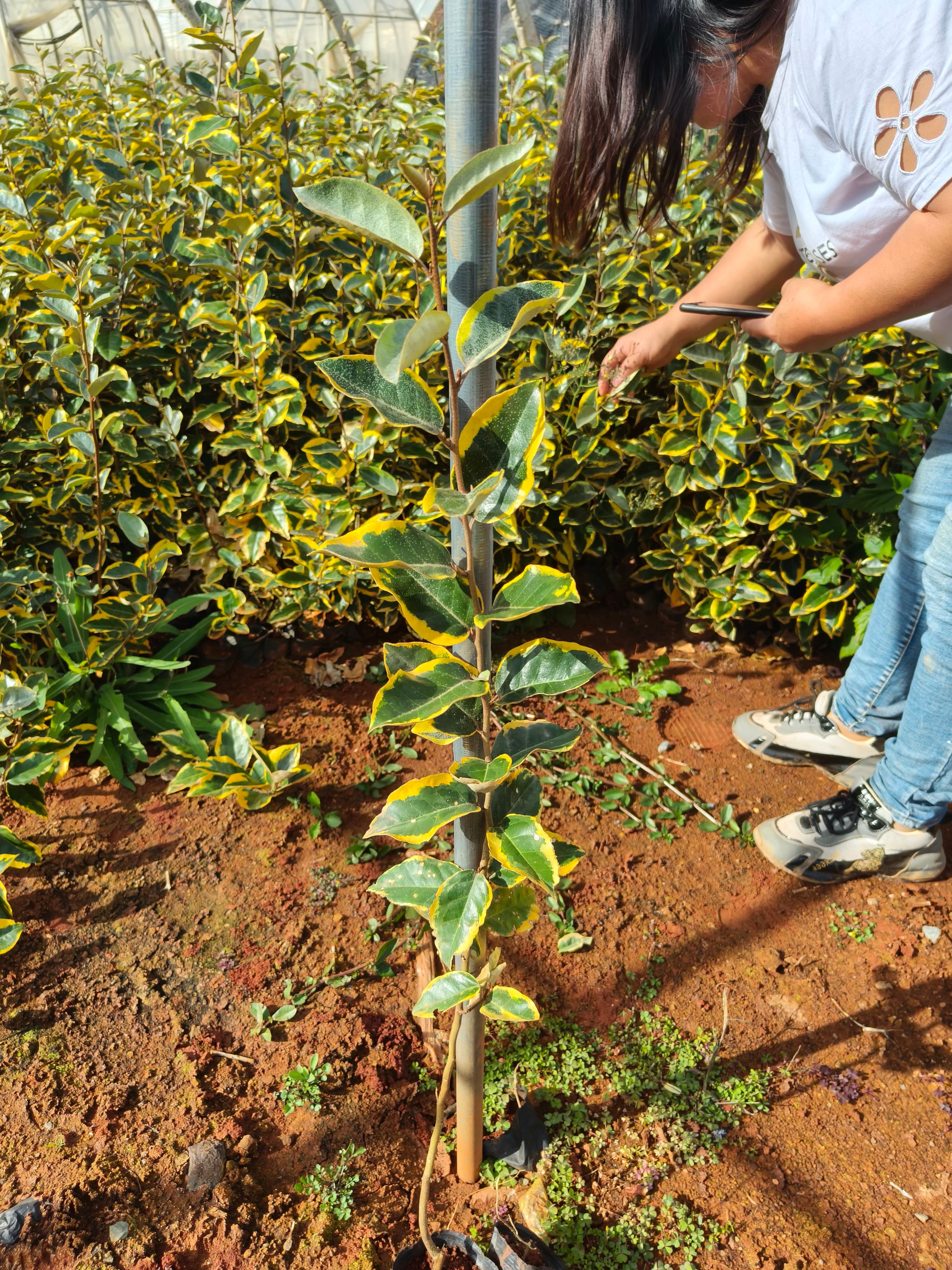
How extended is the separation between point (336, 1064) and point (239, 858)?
23.2 inches

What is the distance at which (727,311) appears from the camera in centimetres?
171

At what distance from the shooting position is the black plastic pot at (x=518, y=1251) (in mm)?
1279

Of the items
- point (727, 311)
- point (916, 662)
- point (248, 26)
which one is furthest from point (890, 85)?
point (248, 26)

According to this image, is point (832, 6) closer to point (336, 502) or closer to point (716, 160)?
point (716, 160)

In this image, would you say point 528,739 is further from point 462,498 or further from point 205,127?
point 205,127

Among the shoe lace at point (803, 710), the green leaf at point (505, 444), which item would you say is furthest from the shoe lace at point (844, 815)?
the green leaf at point (505, 444)

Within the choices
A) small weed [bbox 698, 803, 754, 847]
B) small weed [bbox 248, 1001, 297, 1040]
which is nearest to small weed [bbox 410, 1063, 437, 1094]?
small weed [bbox 248, 1001, 297, 1040]

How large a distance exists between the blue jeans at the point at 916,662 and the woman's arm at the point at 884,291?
0.55m

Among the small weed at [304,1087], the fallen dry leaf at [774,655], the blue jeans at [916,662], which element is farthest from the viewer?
the fallen dry leaf at [774,655]

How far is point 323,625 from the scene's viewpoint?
9.00 feet

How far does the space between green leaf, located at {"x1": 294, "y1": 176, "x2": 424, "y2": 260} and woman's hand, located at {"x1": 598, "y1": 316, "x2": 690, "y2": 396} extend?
125cm

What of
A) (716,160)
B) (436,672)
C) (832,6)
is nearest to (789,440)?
(716,160)

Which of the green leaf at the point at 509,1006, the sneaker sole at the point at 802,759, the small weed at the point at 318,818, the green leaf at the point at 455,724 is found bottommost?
the sneaker sole at the point at 802,759

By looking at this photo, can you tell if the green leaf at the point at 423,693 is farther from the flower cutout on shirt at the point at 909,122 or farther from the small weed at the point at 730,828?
the small weed at the point at 730,828
